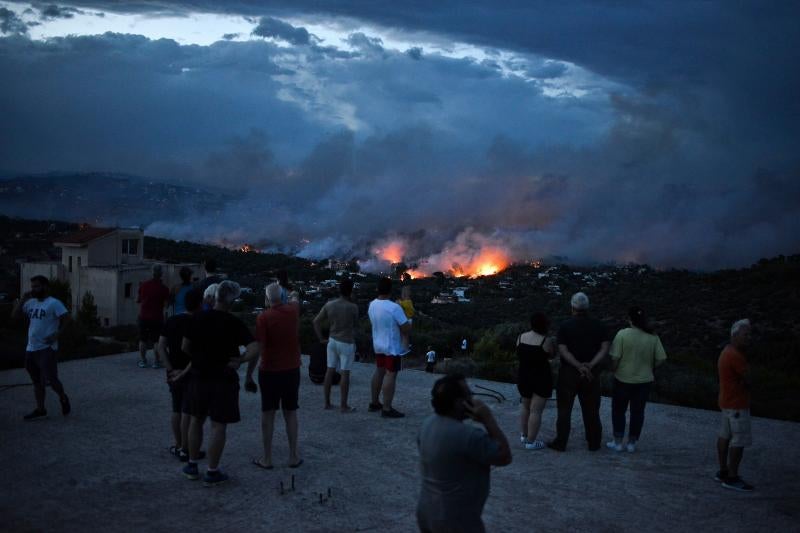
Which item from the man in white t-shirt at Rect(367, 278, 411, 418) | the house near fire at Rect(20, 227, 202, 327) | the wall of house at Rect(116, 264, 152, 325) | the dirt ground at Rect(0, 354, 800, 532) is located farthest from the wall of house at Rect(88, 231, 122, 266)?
the man in white t-shirt at Rect(367, 278, 411, 418)

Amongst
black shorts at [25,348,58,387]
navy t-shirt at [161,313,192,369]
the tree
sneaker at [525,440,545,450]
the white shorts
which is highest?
navy t-shirt at [161,313,192,369]

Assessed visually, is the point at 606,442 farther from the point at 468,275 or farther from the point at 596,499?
the point at 468,275

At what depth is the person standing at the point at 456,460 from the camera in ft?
12.5

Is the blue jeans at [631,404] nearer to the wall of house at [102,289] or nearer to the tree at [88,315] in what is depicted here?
the tree at [88,315]

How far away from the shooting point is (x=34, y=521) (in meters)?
5.69

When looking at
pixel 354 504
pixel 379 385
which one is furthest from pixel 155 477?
pixel 379 385

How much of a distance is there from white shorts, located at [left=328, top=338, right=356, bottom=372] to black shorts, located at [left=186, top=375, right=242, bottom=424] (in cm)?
284

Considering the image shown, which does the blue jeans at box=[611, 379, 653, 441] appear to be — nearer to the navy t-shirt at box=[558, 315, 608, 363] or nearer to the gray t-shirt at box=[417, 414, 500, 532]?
the navy t-shirt at box=[558, 315, 608, 363]

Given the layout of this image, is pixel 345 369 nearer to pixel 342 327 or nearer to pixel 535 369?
pixel 342 327

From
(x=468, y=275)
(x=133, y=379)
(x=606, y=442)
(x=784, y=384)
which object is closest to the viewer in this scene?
(x=606, y=442)

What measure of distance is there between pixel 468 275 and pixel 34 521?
5134cm

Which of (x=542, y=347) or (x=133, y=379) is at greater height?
(x=542, y=347)

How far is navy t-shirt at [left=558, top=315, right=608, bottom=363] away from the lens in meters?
7.90

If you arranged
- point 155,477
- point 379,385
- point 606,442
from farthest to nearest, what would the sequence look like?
point 379,385
point 606,442
point 155,477
